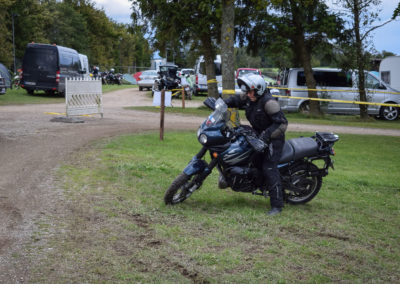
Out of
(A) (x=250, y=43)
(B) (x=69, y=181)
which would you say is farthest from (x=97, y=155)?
(A) (x=250, y=43)

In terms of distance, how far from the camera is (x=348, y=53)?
21.3 m

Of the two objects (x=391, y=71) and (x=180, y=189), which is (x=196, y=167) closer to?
(x=180, y=189)

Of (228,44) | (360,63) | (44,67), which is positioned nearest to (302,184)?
(228,44)

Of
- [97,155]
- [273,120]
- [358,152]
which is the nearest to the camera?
[273,120]

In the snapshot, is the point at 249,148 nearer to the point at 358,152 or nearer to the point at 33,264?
the point at 33,264

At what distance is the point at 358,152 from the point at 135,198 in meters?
7.35

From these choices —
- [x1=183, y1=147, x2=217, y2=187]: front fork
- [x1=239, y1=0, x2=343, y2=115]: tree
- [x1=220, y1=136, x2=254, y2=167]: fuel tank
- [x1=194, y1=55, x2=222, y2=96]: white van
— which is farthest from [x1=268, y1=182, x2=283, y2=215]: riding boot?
[x1=194, y1=55, x2=222, y2=96]: white van

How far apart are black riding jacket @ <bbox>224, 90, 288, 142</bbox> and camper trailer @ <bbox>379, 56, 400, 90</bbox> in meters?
19.5

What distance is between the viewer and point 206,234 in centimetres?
539

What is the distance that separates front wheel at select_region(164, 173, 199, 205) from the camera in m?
6.20

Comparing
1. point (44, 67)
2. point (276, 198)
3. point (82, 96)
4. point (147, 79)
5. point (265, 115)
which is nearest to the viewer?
point (265, 115)

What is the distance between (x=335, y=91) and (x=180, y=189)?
54.3 ft

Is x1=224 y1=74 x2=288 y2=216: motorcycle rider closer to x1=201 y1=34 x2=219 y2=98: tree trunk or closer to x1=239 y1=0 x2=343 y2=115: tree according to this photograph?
x1=239 y1=0 x2=343 y2=115: tree

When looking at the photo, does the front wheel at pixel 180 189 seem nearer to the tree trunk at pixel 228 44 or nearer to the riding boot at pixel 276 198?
the riding boot at pixel 276 198
